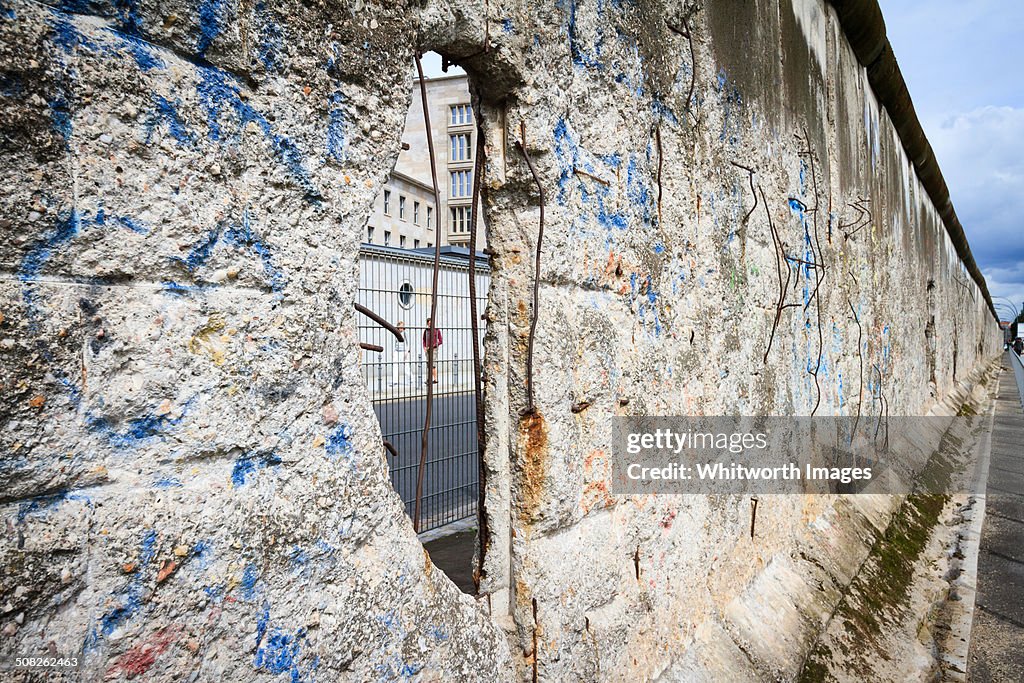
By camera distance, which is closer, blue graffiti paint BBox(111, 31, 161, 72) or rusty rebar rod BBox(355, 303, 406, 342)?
blue graffiti paint BBox(111, 31, 161, 72)

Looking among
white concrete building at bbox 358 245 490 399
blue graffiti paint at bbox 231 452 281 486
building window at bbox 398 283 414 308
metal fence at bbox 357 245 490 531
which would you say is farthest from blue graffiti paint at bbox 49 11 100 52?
building window at bbox 398 283 414 308

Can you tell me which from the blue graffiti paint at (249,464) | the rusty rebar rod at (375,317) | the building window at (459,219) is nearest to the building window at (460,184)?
the building window at (459,219)

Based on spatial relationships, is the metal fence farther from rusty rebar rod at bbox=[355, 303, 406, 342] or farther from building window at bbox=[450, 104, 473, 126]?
building window at bbox=[450, 104, 473, 126]

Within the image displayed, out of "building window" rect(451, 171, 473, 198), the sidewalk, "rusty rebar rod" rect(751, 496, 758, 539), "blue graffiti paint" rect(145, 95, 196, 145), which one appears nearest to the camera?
"blue graffiti paint" rect(145, 95, 196, 145)

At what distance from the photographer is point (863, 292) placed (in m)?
5.46

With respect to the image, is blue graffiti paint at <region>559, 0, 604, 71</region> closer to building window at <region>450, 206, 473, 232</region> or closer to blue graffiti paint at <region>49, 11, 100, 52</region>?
blue graffiti paint at <region>49, 11, 100, 52</region>

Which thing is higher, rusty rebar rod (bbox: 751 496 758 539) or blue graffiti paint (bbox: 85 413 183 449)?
blue graffiti paint (bbox: 85 413 183 449)

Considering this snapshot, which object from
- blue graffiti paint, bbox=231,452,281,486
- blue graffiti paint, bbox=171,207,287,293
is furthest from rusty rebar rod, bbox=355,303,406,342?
blue graffiti paint, bbox=231,452,281,486

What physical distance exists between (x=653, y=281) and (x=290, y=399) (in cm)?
144

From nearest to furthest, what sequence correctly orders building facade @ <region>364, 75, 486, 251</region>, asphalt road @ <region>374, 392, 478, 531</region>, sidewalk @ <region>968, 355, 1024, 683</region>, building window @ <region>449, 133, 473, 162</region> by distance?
sidewalk @ <region>968, 355, 1024, 683</region> < asphalt road @ <region>374, 392, 478, 531</region> < building facade @ <region>364, 75, 486, 251</region> < building window @ <region>449, 133, 473, 162</region>

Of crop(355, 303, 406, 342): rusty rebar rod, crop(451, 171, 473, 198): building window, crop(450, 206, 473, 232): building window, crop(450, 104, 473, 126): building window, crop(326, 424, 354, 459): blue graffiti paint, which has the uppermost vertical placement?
crop(450, 104, 473, 126): building window

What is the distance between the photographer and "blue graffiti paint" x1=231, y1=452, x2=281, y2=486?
1115 mm

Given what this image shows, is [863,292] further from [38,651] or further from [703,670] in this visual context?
[38,651]

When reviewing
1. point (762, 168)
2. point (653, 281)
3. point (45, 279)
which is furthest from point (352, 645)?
point (762, 168)
